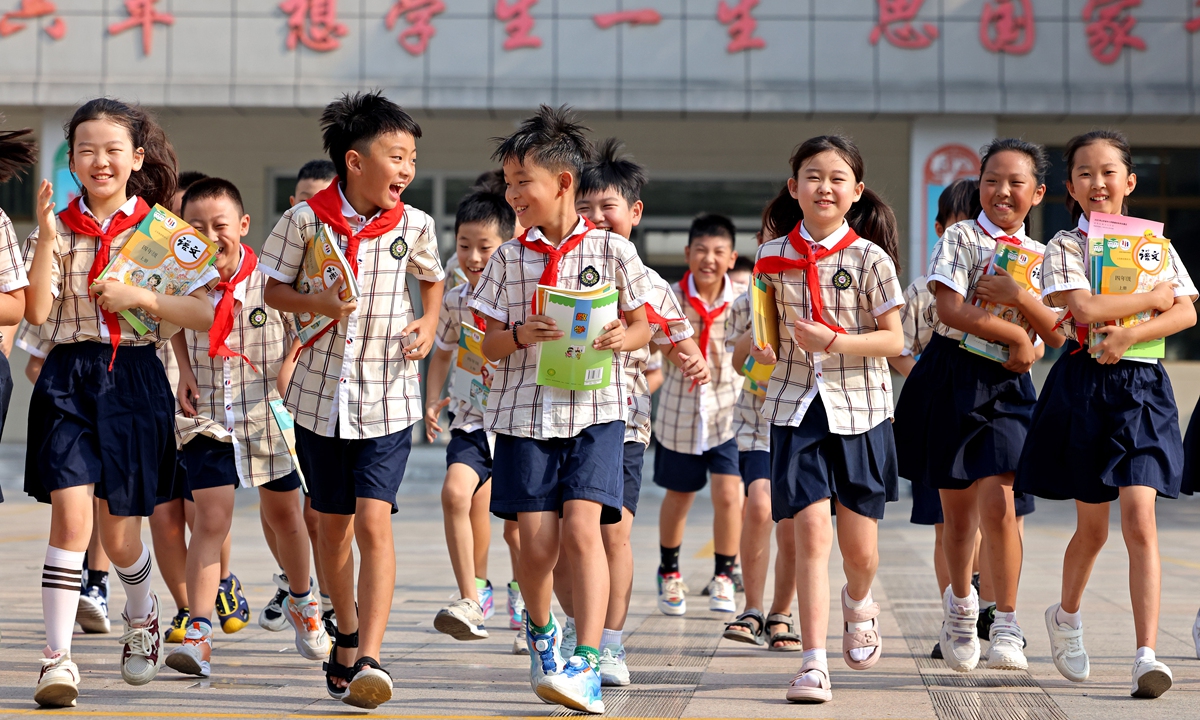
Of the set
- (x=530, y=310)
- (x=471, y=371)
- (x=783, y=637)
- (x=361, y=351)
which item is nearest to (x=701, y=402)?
(x=471, y=371)

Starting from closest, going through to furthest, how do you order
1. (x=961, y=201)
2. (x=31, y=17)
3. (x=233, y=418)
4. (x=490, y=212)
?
1. (x=233, y=418)
2. (x=961, y=201)
3. (x=490, y=212)
4. (x=31, y=17)

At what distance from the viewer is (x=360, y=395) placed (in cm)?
432

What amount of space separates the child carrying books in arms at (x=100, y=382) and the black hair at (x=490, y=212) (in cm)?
164

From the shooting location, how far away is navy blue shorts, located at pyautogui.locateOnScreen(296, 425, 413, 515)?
4.30 meters

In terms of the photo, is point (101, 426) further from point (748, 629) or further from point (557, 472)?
point (748, 629)

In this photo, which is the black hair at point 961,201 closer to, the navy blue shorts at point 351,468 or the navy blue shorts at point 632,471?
the navy blue shorts at point 632,471

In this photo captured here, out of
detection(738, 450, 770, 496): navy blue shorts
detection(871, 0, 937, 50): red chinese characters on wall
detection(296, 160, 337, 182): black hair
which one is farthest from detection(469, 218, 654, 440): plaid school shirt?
detection(871, 0, 937, 50): red chinese characters on wall

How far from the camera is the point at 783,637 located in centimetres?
565

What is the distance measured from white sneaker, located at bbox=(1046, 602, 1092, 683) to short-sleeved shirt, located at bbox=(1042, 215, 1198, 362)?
97 centimetres

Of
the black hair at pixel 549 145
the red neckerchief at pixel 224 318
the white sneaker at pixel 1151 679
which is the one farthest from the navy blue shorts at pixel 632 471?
the white sneaker at pixel 1151 679

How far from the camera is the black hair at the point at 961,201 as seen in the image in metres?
5.75

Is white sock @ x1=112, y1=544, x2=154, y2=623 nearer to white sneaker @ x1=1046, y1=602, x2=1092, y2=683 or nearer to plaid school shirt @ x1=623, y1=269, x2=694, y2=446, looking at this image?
plaid school shirt @ x1=623, y1=269, x2=694, y2=446

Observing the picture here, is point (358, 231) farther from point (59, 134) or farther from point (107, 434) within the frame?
point (59, 134)

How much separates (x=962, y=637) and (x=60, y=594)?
10.4 feet
